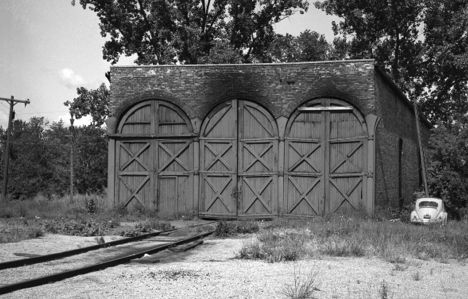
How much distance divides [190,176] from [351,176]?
6.30 m

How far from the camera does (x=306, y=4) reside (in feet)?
124

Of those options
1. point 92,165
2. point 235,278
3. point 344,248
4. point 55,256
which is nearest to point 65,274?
point 55,256

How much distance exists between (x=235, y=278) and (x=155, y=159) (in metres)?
14.1

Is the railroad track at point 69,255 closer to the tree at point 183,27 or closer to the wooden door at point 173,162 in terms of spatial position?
the wooden door at point 173,162

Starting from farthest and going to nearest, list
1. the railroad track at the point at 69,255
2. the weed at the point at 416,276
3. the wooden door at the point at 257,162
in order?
the wooden door at the point at 257,162 → the weed at the point at 416,276 → the railroad track at the point at 69,255

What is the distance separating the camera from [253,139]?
21.4m

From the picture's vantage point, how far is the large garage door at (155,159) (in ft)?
72.2

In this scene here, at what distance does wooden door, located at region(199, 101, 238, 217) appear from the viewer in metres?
21.5

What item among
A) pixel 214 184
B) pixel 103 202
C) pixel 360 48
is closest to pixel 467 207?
pixel 214 184

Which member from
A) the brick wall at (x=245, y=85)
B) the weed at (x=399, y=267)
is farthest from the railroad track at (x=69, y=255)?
the brick wall at (x=245, y=85)

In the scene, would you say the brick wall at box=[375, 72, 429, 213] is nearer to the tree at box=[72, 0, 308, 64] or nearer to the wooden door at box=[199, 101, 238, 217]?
the wooden door at box=[199, 101, 238, 217]

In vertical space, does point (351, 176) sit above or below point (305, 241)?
above

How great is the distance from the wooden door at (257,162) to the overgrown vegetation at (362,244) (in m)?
5.99

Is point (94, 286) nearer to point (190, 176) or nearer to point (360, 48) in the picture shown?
point (190, 176)
